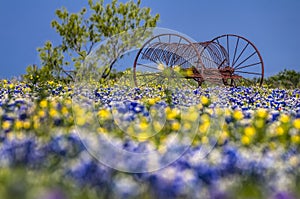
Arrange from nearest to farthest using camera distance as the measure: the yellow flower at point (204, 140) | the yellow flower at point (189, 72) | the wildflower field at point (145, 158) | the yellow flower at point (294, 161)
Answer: the wildflower field at point (145, 158) → the yellow flower at point (294, 161) → the yellow flower at point (204, 140) → the yellow flower at point (189, 72)

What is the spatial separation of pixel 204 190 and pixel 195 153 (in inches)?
22.1

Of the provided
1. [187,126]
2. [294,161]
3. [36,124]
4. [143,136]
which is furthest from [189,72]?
[294,161]

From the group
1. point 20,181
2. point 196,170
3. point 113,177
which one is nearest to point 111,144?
point 113,177

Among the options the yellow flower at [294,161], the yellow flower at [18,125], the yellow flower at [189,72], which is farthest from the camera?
the yellow flower at [189,72]

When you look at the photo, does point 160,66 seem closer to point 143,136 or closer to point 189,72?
point 189,72

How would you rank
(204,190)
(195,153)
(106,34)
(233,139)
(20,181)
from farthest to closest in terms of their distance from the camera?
1. (106,34)
2. (233,139)
3. (195,153)
4. (204,190)
5. (20,181)

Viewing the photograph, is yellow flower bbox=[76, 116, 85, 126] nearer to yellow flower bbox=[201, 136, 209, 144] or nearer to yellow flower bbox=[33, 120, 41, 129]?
yellow flower bbox=[33, 120, 41, 129]

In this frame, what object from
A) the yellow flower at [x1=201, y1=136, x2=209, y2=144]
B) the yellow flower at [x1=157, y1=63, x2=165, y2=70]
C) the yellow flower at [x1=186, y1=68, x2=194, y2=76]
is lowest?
the yellow flower at [x1=201, y1=136, x2=209, y2=144]

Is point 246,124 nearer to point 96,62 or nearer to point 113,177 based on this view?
point 113,177

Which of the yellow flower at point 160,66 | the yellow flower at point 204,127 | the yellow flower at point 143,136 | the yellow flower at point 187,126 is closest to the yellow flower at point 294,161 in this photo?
the yellow flower at point 204,127

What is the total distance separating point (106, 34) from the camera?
60.6 feet

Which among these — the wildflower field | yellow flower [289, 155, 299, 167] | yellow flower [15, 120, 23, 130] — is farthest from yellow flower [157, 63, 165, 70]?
yellow flower [289, 155, 299, 167]

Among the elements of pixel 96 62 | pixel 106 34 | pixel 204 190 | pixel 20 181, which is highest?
pixel 106 34

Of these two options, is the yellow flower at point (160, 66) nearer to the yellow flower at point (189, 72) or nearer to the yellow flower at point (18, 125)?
the yellow flower at point (189, 72)
